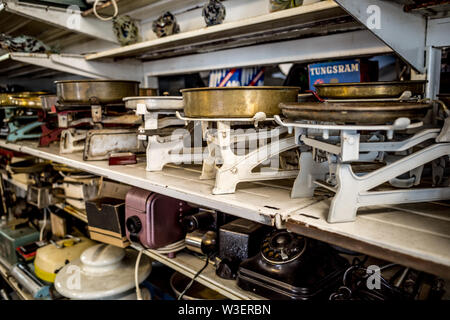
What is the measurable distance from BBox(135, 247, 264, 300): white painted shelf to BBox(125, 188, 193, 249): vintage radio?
0.24ft

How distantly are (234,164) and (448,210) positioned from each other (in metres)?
0.60

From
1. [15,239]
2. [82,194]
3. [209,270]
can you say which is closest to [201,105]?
[209,270]

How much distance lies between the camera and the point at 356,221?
0.88 meters

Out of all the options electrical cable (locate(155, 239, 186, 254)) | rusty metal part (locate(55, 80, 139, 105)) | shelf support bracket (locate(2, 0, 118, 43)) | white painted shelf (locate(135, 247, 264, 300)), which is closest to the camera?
white painted shelf (locate(135, 247, 264, 300))

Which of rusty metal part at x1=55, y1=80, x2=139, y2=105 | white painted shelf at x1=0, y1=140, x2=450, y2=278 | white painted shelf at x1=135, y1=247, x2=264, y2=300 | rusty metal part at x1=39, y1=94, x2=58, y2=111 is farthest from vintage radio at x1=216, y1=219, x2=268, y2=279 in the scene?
rusty metal part at x1=39, y1=94, x2=58, y2=111

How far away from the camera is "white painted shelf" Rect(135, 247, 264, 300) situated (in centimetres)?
125

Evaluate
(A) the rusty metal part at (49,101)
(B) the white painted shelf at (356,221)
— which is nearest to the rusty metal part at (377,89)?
(B) the white painted shelf at (356,221)

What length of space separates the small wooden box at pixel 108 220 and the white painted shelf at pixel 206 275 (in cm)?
17

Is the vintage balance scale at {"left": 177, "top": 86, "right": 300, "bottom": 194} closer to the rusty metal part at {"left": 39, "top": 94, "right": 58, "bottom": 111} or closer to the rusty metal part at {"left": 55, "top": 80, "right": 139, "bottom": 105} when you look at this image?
the rusty metal part at {"left": 55, "top": 80, "right": 139, "bottom": 105}

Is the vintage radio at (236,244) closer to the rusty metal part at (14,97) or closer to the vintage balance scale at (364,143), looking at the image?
the vintage balance scale at (364,143)

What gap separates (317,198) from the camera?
1.08 m

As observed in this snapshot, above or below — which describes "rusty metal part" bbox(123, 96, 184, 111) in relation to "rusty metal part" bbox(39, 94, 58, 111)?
below
